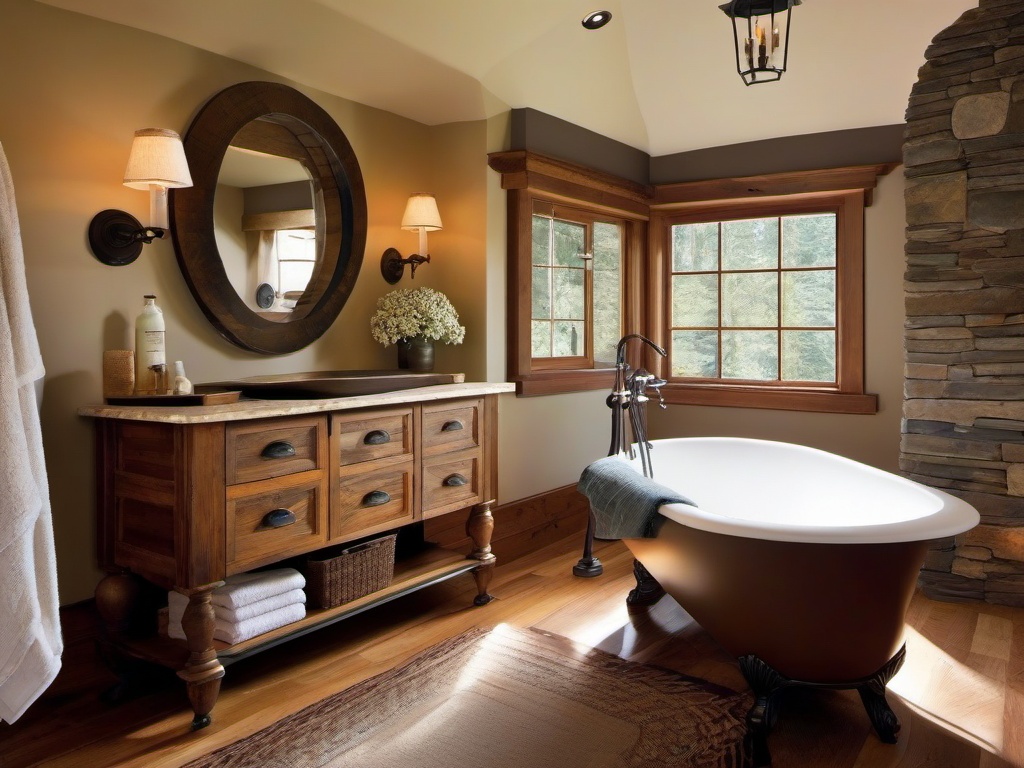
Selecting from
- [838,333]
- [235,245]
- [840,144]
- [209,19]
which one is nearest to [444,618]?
[235,245]

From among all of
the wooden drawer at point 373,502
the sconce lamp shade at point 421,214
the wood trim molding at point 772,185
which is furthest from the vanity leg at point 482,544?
the wood trim molding at point 772,185

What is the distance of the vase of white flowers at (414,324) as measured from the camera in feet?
11.0

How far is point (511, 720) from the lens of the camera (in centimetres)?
229

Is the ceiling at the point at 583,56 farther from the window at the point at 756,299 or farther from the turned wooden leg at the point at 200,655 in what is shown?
the turned wooden leg at the point at 200,655

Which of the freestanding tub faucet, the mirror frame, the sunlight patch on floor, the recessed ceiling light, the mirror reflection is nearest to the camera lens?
the sunlight patch on floor

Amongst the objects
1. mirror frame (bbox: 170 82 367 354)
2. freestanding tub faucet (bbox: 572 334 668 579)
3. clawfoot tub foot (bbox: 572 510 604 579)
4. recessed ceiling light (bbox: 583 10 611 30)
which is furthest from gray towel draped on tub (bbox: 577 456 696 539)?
recessed ceiling light (bbox: 583 10 611 30)

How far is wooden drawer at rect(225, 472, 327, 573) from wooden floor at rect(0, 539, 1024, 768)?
45 cm

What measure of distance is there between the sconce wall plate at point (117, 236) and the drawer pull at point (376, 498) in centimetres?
108

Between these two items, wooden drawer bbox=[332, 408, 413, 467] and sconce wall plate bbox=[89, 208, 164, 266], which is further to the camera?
wooden drawer bbox=[332, 408, 413, 467]

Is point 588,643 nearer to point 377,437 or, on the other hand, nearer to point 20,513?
point 377,437

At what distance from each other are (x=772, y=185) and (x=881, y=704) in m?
3.01

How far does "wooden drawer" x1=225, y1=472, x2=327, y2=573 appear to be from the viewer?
7.44ft

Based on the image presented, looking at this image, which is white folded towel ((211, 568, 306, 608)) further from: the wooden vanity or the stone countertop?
the stone countertop

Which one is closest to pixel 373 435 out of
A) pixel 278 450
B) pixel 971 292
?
pixel 278 450
